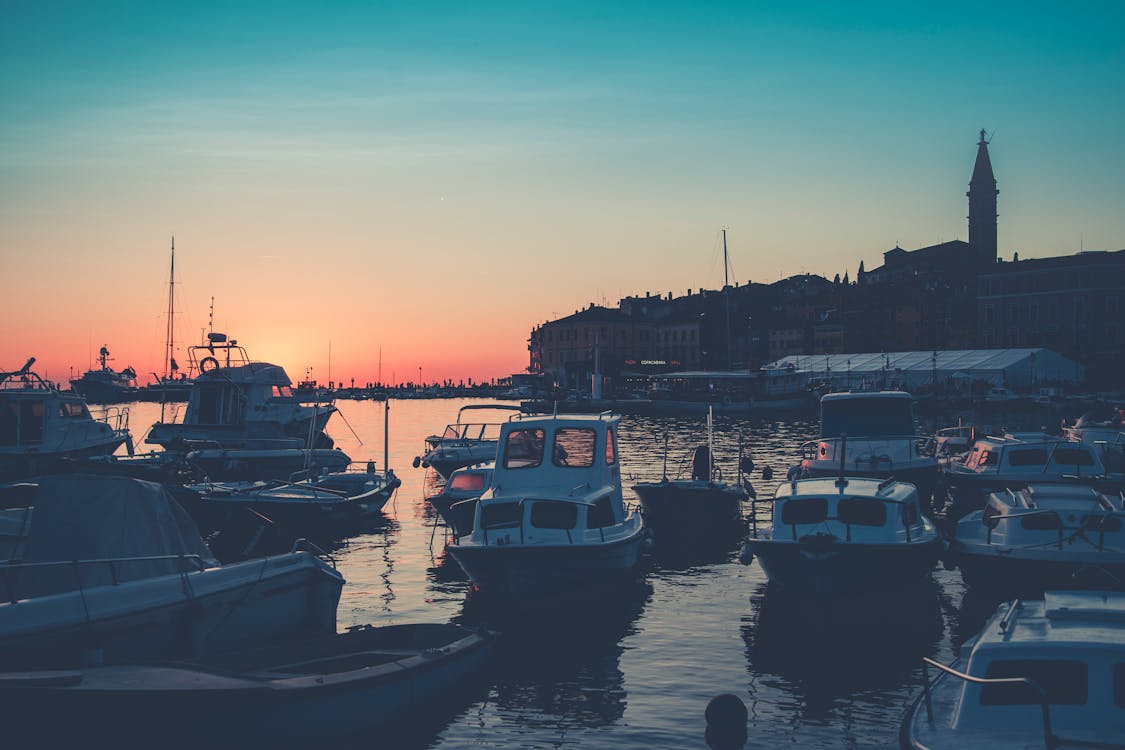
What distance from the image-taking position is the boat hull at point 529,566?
20819 millimetres

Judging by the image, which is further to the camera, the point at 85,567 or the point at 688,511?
the point at 688,511

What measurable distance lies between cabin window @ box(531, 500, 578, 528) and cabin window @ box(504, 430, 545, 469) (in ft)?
7.76

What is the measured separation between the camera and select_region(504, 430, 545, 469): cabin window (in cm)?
2433

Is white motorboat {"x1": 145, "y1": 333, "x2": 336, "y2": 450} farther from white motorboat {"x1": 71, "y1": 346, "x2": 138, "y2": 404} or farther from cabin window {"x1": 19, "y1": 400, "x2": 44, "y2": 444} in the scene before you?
white motorboat {"x1": 71, "y1": 346, "x2": 138, "y2": 404}

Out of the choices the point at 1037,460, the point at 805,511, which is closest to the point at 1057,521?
the point at 805,511

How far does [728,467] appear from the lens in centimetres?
5269

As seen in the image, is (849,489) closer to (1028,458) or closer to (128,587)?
(1028,458)

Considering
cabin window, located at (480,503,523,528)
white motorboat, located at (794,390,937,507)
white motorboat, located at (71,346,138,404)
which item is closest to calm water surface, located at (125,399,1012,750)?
cabin window, located at (480,503,523,528)

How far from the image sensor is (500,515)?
22.1 meters

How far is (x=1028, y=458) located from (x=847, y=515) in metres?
14.0

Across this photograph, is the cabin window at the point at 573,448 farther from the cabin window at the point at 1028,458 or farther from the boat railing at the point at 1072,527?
the cabin window at the point at 1028,458

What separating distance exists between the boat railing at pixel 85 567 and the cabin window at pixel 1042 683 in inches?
433

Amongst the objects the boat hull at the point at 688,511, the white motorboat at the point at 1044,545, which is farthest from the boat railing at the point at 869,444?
the white motorboat at the point at 1044,545

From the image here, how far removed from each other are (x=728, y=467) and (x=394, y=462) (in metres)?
22.0
